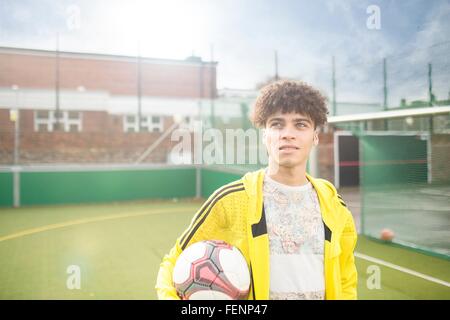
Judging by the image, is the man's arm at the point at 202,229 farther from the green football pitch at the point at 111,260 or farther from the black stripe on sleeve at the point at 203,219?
the green football pitch at the point at 111,260

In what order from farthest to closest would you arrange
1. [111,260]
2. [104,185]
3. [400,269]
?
[104,185] < [111,260] < [400,269]

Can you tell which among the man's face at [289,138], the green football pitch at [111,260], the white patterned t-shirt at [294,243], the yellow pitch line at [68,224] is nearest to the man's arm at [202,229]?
the white patterned t-shirt at [294,243]

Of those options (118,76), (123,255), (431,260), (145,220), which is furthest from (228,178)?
(118,76)

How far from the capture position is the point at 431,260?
6242 mm

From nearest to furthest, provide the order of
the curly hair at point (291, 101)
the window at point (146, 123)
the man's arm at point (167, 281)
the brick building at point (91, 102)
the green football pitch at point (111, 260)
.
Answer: the man's arm at point (167, 281) < the curly hair at point (291, 101) < the green football pitch at point (111, 260) < the brick building at point (91, 102) < the window at point (146, 123)

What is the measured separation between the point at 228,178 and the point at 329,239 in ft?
31.8

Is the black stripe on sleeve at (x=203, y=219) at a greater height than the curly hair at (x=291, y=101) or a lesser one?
lesser

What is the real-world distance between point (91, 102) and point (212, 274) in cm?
1930

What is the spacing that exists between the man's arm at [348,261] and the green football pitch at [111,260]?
3046mm

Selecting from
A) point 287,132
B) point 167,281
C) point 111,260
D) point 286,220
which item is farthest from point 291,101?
point 111,260

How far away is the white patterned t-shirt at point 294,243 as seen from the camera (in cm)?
172

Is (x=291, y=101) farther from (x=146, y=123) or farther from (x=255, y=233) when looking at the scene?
(x=146, y=123)

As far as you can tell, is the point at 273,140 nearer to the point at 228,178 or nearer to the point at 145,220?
the point at 145,220

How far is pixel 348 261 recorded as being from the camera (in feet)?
6.36
